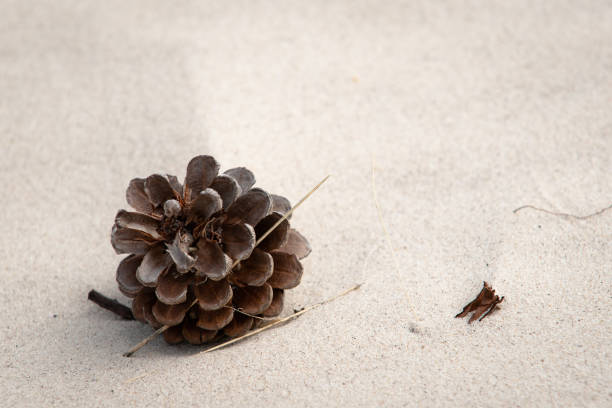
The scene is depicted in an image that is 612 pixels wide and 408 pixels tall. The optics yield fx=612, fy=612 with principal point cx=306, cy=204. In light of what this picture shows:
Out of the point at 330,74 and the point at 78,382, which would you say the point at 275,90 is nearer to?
the point at 330,74

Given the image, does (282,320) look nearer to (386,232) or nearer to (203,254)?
(203,254)

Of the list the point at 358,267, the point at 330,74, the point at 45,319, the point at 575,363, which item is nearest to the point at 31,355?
the point at 45,319

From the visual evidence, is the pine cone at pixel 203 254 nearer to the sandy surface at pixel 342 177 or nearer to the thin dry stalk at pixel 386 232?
the sandy surface at pixel 342 177

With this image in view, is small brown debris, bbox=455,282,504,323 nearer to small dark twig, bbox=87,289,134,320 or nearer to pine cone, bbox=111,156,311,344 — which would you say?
pine cone, bbox=111,156,311,344

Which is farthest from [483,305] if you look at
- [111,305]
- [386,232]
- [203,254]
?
[111,305]

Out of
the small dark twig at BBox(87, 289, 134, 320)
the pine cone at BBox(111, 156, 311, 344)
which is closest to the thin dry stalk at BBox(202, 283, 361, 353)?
the pine cone at BBox(111, 156, 311, 344)

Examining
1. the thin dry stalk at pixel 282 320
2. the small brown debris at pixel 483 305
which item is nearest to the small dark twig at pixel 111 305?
the thin dry stalk at pixel 282 320
